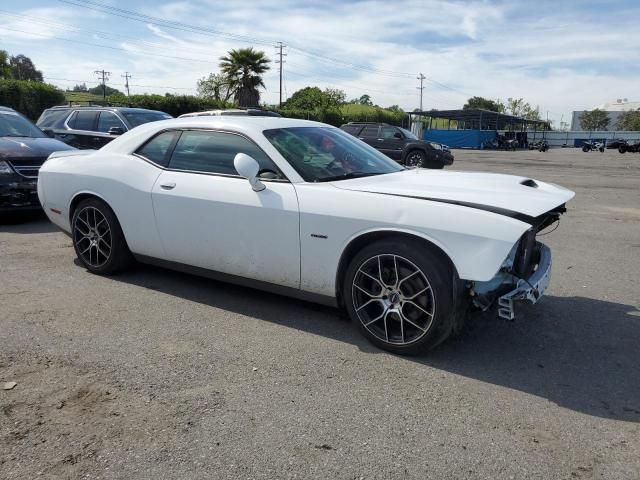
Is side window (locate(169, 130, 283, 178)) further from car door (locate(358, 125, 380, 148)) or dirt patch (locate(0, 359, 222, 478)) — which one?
car door (locate(358, 125, 380, 148))

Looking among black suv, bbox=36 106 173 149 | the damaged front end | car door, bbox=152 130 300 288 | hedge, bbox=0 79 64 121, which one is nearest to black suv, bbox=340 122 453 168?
black suv, bbox=36 106 173 149

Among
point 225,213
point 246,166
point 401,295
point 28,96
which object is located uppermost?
point 28,96

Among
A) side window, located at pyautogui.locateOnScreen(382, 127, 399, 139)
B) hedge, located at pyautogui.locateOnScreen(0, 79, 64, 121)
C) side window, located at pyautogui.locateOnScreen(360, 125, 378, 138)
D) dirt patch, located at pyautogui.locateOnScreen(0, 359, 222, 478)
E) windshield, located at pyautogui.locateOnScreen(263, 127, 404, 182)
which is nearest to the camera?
dirt patch, located at pyautogui.locateOnScreen(0, 359, 222, 478)

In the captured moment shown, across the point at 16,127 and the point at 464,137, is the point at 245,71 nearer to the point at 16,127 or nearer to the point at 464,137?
the point at 464,137

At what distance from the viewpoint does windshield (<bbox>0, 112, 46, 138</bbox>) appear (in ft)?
28.0

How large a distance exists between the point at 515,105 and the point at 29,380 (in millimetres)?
106640

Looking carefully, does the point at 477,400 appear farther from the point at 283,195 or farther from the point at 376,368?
the point at 283,195

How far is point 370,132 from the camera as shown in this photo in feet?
68.4

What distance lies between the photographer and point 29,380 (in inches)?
125

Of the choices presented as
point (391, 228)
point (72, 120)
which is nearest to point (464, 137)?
point (72, 120)

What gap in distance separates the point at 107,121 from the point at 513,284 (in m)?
9.92

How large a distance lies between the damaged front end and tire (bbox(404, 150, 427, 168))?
52.1ft

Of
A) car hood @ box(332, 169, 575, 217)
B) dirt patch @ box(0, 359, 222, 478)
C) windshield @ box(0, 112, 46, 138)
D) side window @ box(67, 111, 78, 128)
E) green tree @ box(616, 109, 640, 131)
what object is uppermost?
green tree @ box(616, 109, 640, 131)

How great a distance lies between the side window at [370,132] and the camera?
2074 cm
